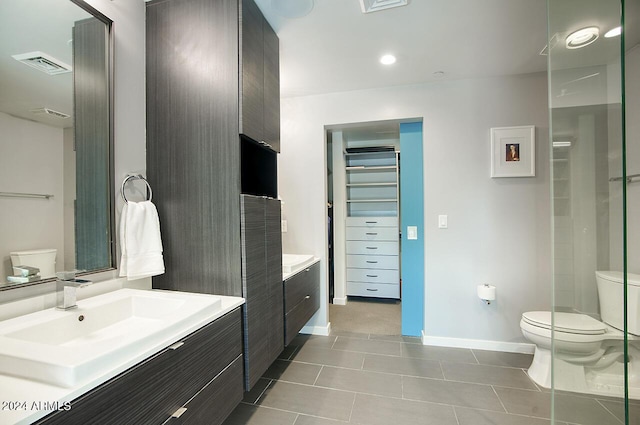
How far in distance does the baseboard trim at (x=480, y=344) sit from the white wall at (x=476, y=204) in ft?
0.13

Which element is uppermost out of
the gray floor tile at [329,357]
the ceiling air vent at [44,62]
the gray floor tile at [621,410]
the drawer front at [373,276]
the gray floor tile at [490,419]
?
the ceiling air vent at [44,62]

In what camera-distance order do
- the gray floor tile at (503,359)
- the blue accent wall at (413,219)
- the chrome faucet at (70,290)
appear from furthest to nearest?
the blue accent wall at (413,219)
the gray floor tile at (503,359)
the chrome faucet at (70,290)

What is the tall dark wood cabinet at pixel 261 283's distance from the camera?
1.50 meters

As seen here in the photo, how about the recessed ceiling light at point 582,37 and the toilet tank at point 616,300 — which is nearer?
the toilet tank at point 616,300

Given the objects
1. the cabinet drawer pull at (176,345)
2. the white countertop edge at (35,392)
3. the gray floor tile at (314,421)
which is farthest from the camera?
the gray floor tile at (314,421)

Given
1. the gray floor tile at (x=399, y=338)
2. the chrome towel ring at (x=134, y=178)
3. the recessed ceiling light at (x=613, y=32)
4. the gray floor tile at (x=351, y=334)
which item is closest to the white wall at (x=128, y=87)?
the chrome towel ring at (x=134, y=178)

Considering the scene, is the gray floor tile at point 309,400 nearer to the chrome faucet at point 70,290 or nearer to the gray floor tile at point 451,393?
the gray floor tile at point 451,393

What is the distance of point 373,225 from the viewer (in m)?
4.04

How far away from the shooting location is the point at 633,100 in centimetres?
131

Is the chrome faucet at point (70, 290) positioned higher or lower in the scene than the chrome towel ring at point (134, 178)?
lower

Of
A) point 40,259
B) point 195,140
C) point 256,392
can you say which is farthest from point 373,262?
point 40,259

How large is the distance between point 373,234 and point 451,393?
91.4 inches

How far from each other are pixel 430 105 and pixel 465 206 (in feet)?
3.42

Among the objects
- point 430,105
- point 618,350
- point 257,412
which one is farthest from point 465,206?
point 257,412
